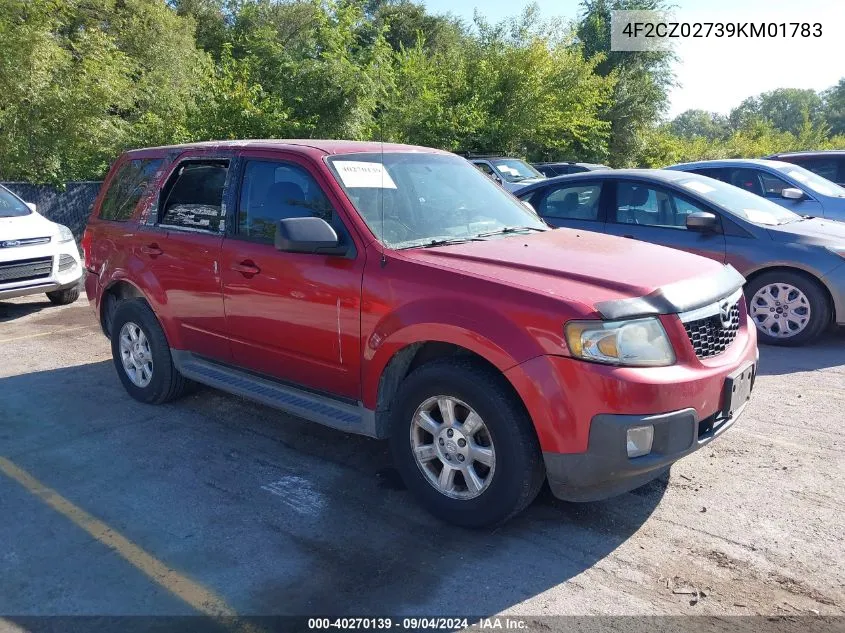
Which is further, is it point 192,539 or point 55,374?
point 55,374

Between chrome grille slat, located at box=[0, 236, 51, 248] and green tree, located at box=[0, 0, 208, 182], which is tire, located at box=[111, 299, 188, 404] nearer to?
chrome grille slat, located at box=[0, 236, 51, 248]

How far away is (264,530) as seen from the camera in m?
3.72

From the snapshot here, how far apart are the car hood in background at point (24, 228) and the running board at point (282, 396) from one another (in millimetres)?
4809

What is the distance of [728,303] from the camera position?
3893 millimetres

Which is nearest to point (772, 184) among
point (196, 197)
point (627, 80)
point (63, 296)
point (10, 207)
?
point (196, 197)

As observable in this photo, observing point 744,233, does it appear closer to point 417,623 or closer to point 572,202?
point 572,202

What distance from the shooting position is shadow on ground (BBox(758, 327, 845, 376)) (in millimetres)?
6309

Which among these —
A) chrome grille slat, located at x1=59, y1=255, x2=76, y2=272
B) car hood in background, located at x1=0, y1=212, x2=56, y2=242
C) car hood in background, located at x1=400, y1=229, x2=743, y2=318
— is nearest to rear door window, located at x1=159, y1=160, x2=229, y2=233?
car hood in background, located at x1=400, y1=229, x2=743, y2=318

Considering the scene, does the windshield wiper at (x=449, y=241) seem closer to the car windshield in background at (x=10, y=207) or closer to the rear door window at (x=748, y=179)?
the rear door window at (x=748, y=179)

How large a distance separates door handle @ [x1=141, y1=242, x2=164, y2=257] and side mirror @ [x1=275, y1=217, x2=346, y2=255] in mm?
1716

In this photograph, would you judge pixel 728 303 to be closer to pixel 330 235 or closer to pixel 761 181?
pixel 330 235

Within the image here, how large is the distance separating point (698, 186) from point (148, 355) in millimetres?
5572

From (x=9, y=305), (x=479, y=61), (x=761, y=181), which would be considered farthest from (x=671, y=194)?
(x=479, y=61)

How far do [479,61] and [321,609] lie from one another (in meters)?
23.4
